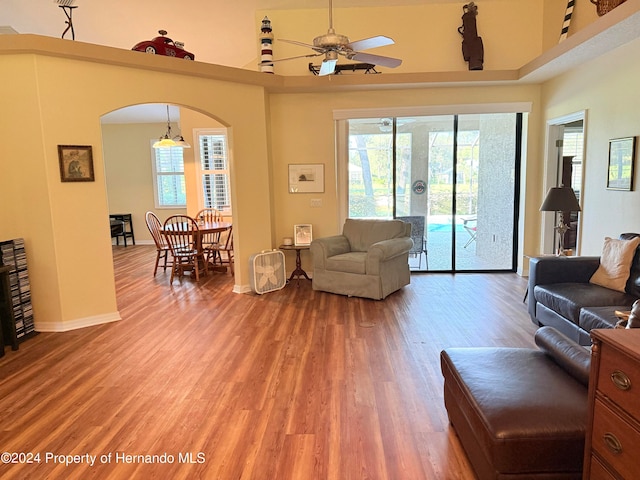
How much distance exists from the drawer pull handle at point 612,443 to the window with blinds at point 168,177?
Result: 9.27 metres

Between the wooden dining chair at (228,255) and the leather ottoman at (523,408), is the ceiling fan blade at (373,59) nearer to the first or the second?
the leather ottoman at (523,408)

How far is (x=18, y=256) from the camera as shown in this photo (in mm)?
3807

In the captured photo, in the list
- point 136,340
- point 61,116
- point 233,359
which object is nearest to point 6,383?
point 136,340

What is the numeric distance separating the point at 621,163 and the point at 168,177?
857 centimetres

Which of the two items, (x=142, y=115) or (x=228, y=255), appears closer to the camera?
(x=228, y=255)

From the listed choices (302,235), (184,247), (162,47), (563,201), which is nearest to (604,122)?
(563,201)

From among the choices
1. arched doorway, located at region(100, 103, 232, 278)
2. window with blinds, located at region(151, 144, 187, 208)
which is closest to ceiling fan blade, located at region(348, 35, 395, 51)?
arched doorway, located at region(100, 103, 232, 278)

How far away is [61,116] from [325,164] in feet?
10.7

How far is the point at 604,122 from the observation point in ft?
14.1

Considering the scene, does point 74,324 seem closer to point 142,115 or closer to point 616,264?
point 616,264

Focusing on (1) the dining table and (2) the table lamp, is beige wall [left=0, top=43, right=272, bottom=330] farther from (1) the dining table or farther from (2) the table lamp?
(2) the table lamp

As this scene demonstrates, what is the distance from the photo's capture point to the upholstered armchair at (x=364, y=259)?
4871mm

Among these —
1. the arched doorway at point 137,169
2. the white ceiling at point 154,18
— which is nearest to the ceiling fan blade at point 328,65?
the white ceiling at point 154,18

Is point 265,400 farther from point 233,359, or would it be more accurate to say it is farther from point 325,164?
point 325,164
